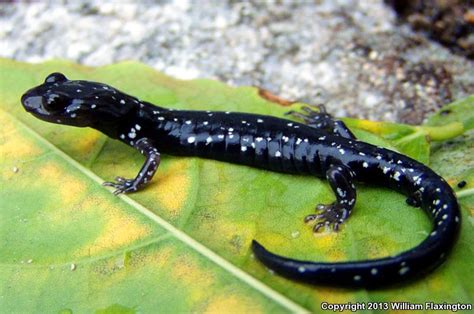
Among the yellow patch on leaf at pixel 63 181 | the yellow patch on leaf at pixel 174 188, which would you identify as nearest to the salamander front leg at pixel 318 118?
the yellow patch on leaf at pixel 174 188

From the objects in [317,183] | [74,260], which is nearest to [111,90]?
[74,260]

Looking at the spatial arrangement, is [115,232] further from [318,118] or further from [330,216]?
[318,118]

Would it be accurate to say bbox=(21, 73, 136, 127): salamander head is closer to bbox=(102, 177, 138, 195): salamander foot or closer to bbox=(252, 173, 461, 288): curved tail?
bbox=(102, 177, 138, 195): salamander foot

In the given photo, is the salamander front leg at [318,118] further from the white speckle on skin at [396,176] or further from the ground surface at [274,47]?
the white speckle on skin at [396,176]

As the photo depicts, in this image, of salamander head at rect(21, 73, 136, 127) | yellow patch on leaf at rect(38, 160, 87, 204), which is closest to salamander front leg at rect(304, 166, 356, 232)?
yellow patch on leaf at rect(38, 160, 87, 204)

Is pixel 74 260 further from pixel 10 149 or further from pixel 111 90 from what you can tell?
pixel 111 90

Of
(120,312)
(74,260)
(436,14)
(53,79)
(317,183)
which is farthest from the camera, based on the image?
(436,14)

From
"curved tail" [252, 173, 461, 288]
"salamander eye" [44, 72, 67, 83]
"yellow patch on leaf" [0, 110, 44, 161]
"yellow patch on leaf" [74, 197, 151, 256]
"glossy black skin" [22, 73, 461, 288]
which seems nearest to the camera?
"curved tail" [252, 173, 461, 288]
